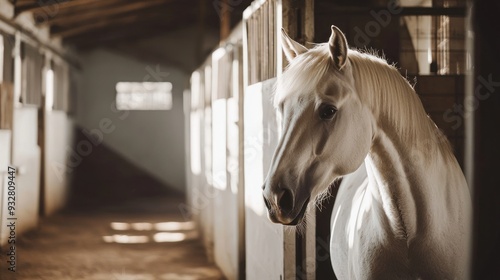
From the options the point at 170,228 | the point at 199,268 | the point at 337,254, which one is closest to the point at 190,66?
the point at 170,228

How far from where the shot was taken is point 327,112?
164 cm

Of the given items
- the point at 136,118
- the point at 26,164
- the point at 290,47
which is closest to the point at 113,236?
the point at 26,164

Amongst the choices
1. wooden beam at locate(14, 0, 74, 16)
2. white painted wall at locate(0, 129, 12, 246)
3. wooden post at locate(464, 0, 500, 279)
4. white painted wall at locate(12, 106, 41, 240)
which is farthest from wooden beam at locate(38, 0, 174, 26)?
wooden post at locate(464, 0, 500, 279)

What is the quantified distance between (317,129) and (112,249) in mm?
5136

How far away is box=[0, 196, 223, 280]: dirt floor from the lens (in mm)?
5123

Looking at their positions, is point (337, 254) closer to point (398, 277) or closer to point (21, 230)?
point (398, 277)

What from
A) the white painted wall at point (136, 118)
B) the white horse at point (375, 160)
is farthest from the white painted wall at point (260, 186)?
the white painted wall at point (136, 118)

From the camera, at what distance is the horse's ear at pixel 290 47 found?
1.91m

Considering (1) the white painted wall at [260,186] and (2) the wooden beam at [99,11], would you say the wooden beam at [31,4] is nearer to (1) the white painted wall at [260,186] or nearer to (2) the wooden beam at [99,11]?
(2) the wooden beam at [99,11]

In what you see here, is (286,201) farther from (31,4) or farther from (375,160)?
(31,4)

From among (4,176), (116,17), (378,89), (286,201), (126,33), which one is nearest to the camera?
(286,201)

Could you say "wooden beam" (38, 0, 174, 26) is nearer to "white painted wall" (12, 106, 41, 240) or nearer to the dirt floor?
"white painted wall" (12, 106, 41, 240)

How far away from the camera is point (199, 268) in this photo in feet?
17.5

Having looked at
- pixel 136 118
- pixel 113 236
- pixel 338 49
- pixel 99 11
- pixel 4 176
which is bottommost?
pixel 113 236
